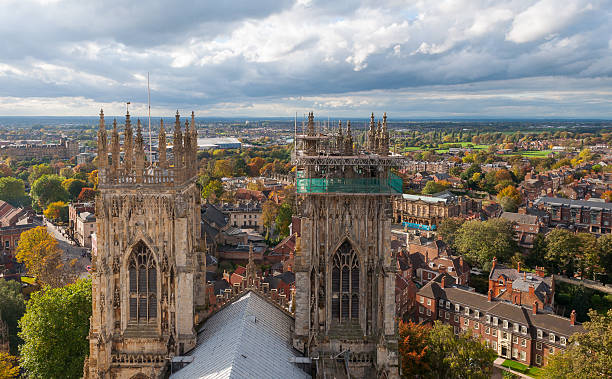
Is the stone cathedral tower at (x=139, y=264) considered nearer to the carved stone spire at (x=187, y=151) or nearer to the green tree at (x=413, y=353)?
the carved stone spire at (x=187, y=151)

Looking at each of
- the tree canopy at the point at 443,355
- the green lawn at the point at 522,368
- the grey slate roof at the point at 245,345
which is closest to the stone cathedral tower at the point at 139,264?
the grey slate roof at the point at 245,345

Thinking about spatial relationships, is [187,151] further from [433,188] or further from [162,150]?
[433,188]

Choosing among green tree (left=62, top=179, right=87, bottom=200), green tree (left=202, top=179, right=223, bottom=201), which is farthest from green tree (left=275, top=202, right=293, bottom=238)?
green tree (left=62, top=179, right=87, bottom=200)

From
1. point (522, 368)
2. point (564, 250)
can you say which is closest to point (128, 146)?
point (522, 368)

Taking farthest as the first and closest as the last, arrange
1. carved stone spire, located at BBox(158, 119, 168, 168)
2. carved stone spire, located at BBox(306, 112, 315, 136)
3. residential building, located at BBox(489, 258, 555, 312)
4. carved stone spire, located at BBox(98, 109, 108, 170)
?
residential building, located at BBox(489, 258, 555, 312)
carved stone spire, located at BBox(306, 112, 315, 136)
carved stone spire, located at BBox(158, 119, 168, 168)
carved stone spire, located at BBox(98, 109, 108, 170)

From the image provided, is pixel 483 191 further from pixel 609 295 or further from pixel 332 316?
pixel 332 316

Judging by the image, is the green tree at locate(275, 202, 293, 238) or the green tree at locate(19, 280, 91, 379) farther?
the green tree at locate(275, 202, 293, 238)

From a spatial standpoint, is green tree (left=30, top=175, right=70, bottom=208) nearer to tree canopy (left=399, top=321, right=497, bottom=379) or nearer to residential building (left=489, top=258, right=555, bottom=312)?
residential building (left=489, top=258, right=555, bottom=312)
